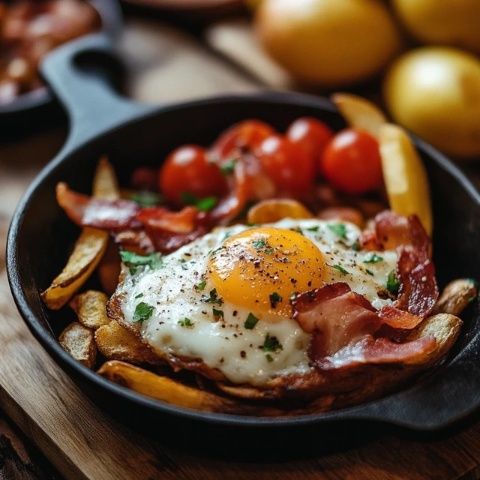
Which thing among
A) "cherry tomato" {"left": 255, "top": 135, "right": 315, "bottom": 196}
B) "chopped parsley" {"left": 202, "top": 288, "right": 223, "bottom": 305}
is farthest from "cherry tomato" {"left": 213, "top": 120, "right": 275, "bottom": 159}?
"chopped parsley" {"left": 202, "top": 288, "right": 223, "bottom": 305}

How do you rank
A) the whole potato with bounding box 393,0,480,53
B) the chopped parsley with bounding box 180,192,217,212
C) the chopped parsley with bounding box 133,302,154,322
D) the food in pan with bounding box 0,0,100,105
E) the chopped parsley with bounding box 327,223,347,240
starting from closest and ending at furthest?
the chopped parsley with bounding box 133,302,154,322, the chopped parsley with bounding box 327,223,347,240, the chopped parsley with bounding box 180,192,217,212, the whole potato with bounding box 393,0,480,53, the food in pan with bounding box 0,0,100,105

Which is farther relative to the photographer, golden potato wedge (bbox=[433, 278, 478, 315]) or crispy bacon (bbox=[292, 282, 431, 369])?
golden potato wedge (bbox=[433, 278, 478, 315])

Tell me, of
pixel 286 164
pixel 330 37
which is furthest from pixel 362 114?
pixel 330 37

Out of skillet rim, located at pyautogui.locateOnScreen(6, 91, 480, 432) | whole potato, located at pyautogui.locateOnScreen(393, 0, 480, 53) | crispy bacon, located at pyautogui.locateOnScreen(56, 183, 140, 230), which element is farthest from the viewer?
whole potato, located at pyautogui.locateOnScreen(393, 0, 480, 53)

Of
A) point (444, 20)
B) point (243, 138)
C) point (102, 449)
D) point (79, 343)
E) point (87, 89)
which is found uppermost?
point (444, 20)

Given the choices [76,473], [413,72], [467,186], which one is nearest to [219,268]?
[76,473]

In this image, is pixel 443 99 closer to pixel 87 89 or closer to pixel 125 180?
pixel 125 180

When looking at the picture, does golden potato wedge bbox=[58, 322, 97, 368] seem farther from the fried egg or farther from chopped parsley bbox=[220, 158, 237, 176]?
chopped parsley bbox=[220, 158, 237, 176]
